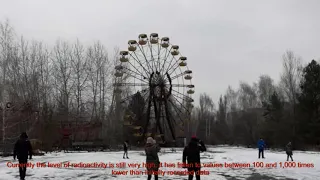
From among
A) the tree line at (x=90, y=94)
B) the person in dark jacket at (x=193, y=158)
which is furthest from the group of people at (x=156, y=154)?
the tree line at (x=90, y=94)

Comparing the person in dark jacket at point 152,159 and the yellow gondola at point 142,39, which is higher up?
the yellow gondola at point 142,39

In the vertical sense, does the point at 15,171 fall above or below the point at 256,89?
below

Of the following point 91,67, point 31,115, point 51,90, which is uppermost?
point 91,67

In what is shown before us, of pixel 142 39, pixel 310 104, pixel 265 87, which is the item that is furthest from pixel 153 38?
pixel 265 87

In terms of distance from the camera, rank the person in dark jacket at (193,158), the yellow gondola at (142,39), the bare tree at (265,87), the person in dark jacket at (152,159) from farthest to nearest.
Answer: the bare tree at (265,87) → the yellow gondola at (142,39) → the person in dark jacket at (152,159) → the person in dark jacket at (193,158)

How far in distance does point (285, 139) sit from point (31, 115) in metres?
36.3

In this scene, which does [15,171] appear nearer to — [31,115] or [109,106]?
[31,115]

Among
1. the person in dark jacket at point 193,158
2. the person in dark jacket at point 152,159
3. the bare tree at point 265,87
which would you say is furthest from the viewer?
the bare tree at point 265,87

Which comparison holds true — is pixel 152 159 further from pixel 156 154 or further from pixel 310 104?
pixel 310 104

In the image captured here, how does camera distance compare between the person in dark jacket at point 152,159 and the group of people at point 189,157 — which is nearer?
the group of people at point 189,157

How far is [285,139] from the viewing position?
164 ft

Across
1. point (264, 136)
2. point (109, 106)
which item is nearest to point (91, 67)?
point (109, 106)

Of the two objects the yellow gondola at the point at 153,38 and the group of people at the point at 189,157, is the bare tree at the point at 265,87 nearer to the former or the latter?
the yellow gondola at the point at 153,38

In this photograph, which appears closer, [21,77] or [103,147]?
[103,147]
